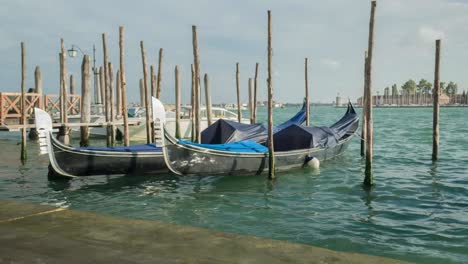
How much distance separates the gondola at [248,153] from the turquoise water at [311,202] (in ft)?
1.20

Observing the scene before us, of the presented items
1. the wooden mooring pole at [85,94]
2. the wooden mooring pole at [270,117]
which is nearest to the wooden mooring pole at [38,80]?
the wooden mooring pole at [85,94]

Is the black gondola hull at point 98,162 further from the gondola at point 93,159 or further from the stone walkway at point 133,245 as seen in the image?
the stone walkway at point 133,245

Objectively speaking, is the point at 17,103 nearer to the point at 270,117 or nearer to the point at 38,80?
the point at 38,80

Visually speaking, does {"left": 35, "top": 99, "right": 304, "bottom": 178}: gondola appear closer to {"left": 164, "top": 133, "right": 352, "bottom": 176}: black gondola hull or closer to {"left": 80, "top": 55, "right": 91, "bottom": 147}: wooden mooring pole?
{"left": 164, "top": 133, "right": 352, "bottom": 176}: black gondola hull

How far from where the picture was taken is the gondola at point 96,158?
30.5 feet

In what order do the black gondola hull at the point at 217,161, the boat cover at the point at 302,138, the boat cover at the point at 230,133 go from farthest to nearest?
the boat cover at the point at 230,133 < the boat cover at the point at 302,138 < the black gondola hull at the point at 217,161

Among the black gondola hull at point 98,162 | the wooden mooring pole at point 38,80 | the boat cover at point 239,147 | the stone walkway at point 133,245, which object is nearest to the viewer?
the stone walkway at point 133,245

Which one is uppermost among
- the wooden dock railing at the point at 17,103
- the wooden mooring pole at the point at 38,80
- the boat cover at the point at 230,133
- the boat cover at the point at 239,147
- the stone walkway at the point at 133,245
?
the wooden mooring pole at the point at 38,80

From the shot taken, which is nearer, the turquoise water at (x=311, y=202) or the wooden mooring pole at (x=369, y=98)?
the turquoise water at (x=311, y=202)

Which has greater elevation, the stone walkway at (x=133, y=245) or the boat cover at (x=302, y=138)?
the boat cover at (x=302, y=138)

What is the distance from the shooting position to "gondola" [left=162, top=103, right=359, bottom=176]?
1063 cm

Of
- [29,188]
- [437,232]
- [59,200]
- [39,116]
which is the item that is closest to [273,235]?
[437,232]

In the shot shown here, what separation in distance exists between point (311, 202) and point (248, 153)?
123 inches

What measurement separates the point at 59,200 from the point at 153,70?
1073 cm
